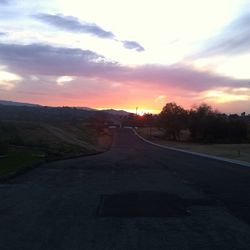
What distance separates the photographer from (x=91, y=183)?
62.3 feet

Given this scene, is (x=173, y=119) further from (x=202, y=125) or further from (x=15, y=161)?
(x=15, y=161)

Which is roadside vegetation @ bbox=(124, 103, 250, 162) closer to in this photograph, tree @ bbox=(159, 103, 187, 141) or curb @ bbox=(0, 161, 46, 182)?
tree @ bbox=(159, 103, 187, 141)

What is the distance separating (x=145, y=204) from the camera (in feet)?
45.4

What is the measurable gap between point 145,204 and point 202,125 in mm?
92436

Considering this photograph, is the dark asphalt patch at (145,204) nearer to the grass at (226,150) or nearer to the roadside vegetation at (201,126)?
the grass at (226,150)

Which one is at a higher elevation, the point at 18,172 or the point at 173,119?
the point at 173,119

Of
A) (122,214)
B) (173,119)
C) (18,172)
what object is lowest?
(18,172)

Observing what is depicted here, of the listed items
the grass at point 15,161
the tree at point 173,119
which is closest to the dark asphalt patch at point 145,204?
the grass at point 15,161

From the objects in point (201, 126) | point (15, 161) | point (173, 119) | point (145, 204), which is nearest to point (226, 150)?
point (15, 161)

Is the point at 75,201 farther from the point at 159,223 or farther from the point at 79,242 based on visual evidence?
the point at 79,242

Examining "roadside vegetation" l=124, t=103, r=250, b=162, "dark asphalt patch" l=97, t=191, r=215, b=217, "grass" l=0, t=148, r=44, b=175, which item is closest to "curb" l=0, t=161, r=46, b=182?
"grass" l=0, t=148, r=44, b=175

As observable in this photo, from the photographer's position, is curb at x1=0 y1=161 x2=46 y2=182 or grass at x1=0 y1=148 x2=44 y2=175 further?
grass at x1=0 y1=148 x2=44 y2=175

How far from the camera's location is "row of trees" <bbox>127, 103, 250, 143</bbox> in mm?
104188

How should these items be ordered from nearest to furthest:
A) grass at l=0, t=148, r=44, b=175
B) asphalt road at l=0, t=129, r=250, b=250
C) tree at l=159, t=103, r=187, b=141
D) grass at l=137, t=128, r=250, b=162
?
asphalt road at l=0, t=129, r=250, b=250, grass at l=0, t=148, r=44, b=175, grass at l=137, t=128, r=250, b=162, tree at l=159, t=103, r=187, b=141
